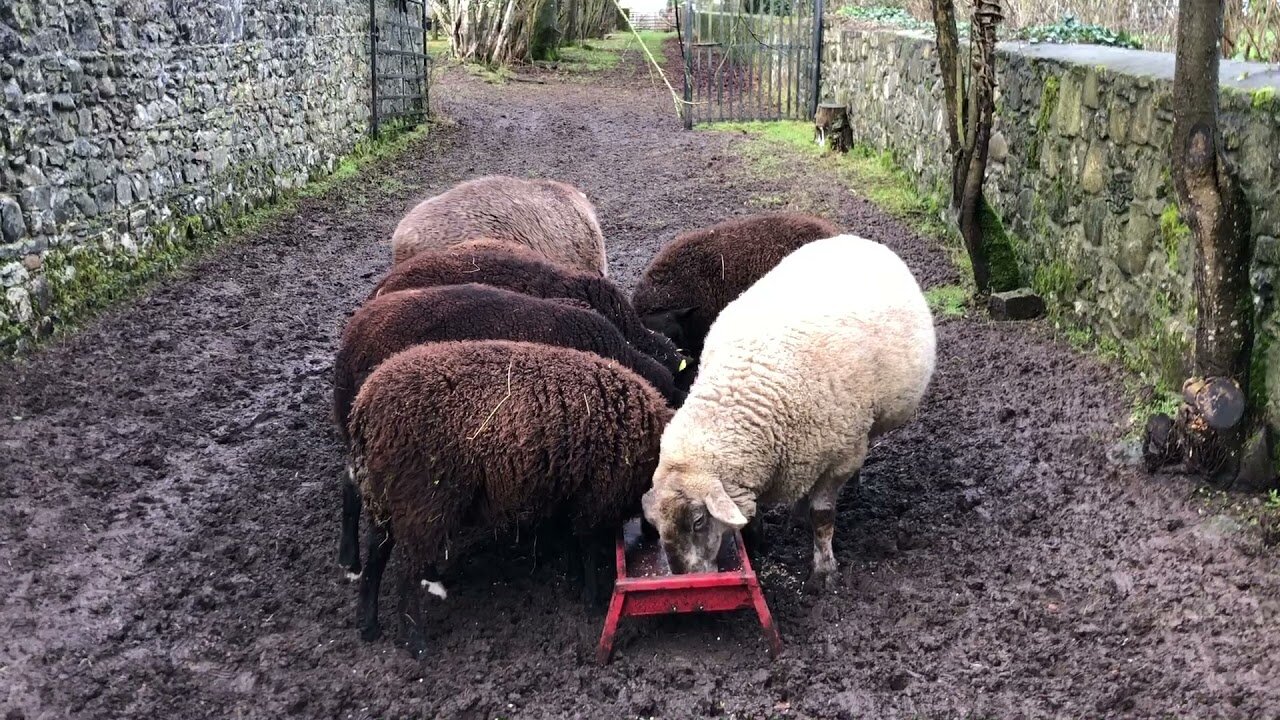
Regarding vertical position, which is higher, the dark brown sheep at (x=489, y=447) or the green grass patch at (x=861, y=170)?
the green grass patch at (x=861, y=170)

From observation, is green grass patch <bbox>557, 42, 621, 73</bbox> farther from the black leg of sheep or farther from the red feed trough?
the red feed trough

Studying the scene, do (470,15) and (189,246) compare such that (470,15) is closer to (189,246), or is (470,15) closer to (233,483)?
(189,246)

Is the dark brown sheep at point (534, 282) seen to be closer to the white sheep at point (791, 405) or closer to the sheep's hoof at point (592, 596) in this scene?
the white sheep at point (791, 405)

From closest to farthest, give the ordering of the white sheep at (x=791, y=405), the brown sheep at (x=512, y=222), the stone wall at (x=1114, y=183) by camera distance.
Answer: the white sheep at (x=791, y=405)
the stone wall at (x=1114, y=183)
the brown sheep at (x=512, y=222)

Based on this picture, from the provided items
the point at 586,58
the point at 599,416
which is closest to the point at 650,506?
the point at 599,416

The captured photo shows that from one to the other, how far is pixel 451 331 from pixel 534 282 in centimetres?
107

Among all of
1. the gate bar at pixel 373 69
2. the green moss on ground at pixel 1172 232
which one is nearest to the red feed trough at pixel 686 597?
the green moss on ground at pixel 1172 232

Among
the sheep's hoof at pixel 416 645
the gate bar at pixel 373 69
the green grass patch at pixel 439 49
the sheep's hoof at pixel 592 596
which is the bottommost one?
the sheep's hoof at pixel 416 645

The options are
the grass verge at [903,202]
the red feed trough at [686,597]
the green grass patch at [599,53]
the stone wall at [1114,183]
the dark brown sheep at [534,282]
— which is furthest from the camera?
the green grass patch at [599,53]

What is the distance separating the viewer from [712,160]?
47.2 feet

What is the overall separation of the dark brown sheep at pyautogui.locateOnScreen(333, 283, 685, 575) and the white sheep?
50 centimetres

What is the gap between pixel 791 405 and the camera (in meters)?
4.48

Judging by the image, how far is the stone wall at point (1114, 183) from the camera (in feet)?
15.7

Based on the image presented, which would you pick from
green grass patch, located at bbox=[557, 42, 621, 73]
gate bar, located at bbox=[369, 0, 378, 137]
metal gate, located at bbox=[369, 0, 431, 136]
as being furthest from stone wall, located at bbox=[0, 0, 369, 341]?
green grass patch, located at bbox=[557, 42, 621, 73]
